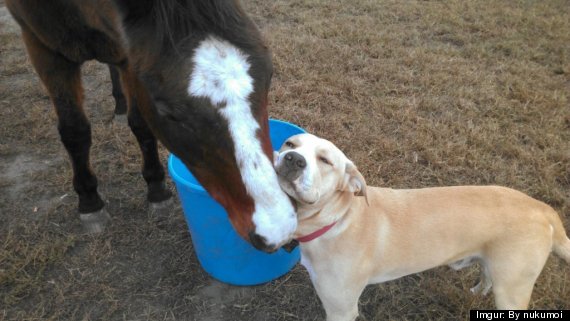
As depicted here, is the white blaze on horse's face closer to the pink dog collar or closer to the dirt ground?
the pink dog collar

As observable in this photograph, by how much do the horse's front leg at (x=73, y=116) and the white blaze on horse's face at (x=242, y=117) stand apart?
1396 mm

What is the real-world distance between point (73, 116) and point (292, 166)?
1633 millimetres

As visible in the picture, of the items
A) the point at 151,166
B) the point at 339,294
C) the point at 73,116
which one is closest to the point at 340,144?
the point at 151,166

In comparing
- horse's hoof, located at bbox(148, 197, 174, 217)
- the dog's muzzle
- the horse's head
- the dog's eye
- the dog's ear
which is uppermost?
the horse's head

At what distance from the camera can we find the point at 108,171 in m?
3.29

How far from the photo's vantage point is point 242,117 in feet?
4.75

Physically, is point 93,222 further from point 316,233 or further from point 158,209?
point 316,233

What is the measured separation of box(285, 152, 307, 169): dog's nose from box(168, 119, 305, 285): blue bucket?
50cm

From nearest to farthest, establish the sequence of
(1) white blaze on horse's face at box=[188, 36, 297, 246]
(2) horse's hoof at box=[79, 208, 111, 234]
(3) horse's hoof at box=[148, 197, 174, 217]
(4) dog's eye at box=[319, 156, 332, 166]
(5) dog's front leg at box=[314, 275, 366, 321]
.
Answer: (1) white blaze on horse's face at box=[188, 36, 297, 246] → (4) dog's eye at box=[319, 156, 332, 166] → (5) dog's front leg at box=[314, 275, 366, 321] → (2) horse's hoof at box=[79, 208, 111, 234] → (3) horse's hoof at box=[148, 197, 174, 217]

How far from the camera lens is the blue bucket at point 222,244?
205 centimetres

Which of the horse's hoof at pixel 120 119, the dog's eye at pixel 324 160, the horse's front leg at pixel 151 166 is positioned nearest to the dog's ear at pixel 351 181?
the dog's eye at pixel 324 160

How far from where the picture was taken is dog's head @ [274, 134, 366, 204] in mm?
1658

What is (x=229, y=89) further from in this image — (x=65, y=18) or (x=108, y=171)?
(x=108, y=171)

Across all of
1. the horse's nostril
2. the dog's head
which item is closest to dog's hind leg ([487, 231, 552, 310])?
the dog's head
